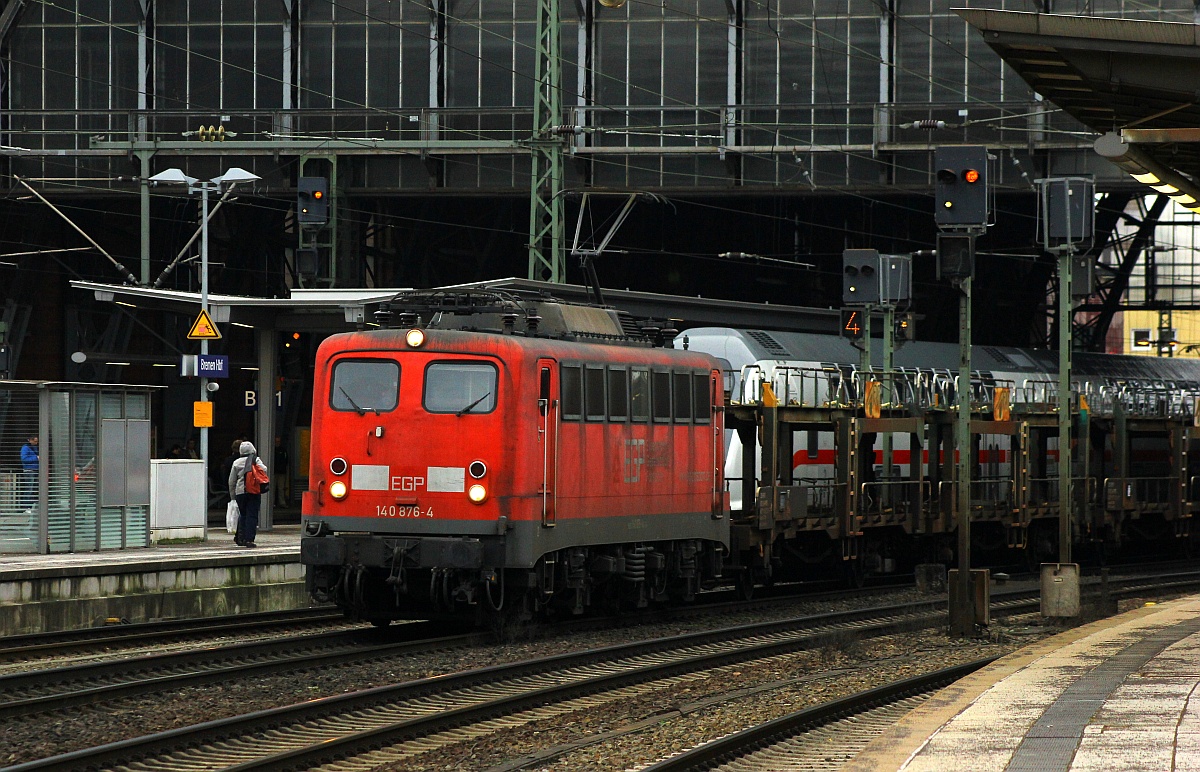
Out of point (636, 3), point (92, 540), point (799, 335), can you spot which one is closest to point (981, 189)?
point (92, 540)

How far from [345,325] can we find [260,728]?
17.7m

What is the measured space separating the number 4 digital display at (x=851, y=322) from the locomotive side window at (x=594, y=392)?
11164 millimetres

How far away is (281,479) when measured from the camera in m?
41.6

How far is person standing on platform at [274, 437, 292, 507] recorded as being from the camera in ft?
134

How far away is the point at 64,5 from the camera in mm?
44469

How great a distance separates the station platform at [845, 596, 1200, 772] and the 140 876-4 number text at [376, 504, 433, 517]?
5.47 meters

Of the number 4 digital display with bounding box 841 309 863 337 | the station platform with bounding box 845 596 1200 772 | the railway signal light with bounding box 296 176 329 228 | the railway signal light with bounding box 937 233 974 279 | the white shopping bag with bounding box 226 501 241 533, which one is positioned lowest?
the station platform with bounding box 845 596 1200 772

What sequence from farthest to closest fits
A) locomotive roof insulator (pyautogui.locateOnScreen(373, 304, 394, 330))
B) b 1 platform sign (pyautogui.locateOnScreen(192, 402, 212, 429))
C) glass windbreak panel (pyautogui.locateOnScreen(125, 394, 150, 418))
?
b 1 platform sign (pyautogui.locateOnScreen(192, 402, 212, 429)) < glass windbreak panel (pyautogui.locateOnScreen(125, 394, 150, 418)) < locomotive roof insulator (pyautogui.locateOnScreen(373, 304, 394, 330))

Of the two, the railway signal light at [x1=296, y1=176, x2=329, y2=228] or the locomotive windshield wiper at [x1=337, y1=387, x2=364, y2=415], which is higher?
the railway signal light at [x1=296, y1=176, x2=329, y2=228]

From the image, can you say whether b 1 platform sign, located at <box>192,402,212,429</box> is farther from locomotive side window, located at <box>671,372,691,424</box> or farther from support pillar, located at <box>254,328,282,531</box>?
locomotive side window, located at <box>671,372,691,424</box>

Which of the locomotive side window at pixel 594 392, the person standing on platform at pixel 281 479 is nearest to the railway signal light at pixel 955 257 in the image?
the locomotive side window at pixel 594 392

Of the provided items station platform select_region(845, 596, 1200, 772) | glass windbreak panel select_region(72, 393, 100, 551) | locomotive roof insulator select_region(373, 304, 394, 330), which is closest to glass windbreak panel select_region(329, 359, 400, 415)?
locomotive roof insulator select_region(373, 304, 394, 330)

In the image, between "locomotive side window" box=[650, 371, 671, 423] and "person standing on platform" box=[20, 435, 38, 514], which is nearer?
"locomotive side window" box=[650, 371, 671, 423]

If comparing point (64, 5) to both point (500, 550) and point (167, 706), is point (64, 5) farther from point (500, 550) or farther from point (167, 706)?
point (167, 706)
